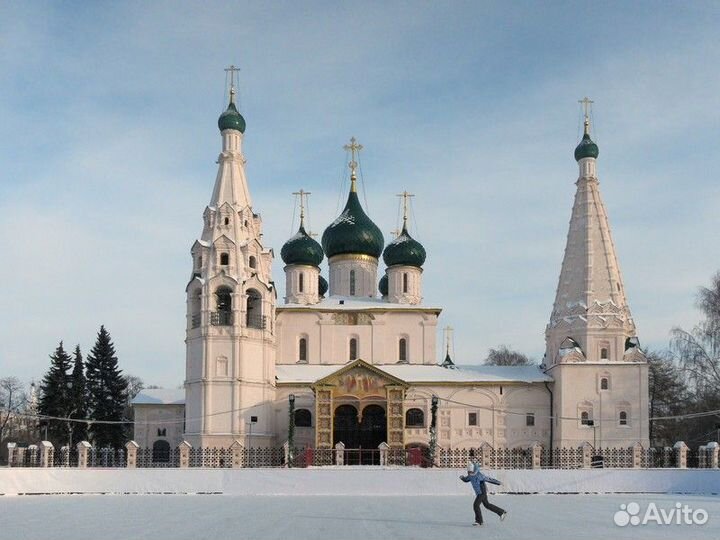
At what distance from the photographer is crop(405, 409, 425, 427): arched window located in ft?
129

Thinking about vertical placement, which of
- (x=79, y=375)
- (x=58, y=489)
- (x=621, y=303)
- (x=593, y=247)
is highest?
(x=593, y=247)

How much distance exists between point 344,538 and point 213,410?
2421 cm

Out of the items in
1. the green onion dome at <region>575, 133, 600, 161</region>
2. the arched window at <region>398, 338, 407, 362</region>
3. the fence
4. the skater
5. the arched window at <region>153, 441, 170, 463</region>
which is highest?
the green onion dome at <region>575, 133, 600, 161</region>

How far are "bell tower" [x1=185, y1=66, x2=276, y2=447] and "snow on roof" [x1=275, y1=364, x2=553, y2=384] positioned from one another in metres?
1.42

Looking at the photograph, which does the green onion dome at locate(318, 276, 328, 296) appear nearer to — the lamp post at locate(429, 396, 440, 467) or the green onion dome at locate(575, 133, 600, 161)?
the lamp post at locate(429, 396, 440, 467)

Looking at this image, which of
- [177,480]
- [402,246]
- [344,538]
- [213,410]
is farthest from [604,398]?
[344,538]

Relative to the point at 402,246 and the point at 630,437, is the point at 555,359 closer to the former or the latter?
the point at 630,437

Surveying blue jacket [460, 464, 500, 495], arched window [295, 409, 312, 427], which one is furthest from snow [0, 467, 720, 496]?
arched window [295, 409, 312, 427]

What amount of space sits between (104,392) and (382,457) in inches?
773

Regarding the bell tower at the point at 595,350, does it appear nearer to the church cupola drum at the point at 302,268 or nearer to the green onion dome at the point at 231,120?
the church cupola drum at the point at 302,268

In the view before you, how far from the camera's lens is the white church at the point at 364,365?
37.3 meters

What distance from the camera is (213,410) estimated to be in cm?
3659

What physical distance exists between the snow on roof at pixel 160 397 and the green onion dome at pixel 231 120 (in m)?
12.0
